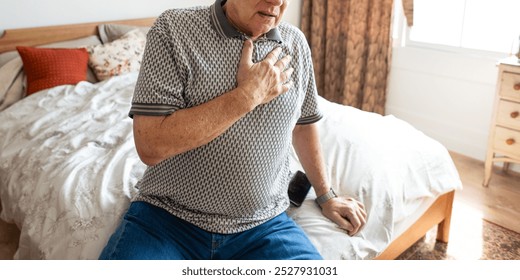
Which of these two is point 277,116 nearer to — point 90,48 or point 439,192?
point 439,192

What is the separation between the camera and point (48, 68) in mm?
2484

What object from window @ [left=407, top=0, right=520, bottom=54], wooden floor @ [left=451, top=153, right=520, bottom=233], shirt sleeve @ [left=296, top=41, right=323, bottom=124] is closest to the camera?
shirt sleeve @ [left=296, top=41, right=323, bottom=124]

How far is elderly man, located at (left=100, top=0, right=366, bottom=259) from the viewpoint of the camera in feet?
3.36

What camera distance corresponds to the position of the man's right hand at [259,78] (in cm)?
105

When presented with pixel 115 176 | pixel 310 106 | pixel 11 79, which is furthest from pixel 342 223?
pixel 11 79

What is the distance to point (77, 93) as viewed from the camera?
242 centimetres

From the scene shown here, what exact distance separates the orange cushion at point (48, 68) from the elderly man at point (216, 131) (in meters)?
1.54

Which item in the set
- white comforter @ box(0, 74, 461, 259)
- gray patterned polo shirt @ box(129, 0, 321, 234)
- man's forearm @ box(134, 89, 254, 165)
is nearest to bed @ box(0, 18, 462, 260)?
white comforter @ box(0, 74, 461, 259)

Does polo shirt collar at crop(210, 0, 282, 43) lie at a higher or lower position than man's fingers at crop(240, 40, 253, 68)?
higher

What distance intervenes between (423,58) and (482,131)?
624 millimetres

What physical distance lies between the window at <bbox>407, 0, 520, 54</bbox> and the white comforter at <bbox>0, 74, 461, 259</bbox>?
1.27m

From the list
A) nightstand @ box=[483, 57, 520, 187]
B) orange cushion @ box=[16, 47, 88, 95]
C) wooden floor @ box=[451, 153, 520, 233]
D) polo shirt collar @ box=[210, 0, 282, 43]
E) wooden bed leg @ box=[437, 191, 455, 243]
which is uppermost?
polo shirt collar @ box=[210, 0, 282, 43]

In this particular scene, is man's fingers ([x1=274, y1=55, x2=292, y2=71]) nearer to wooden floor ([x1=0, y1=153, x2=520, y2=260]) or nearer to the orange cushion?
wooden floor ([x1=0, y1=153, x2=520, y2=260])
